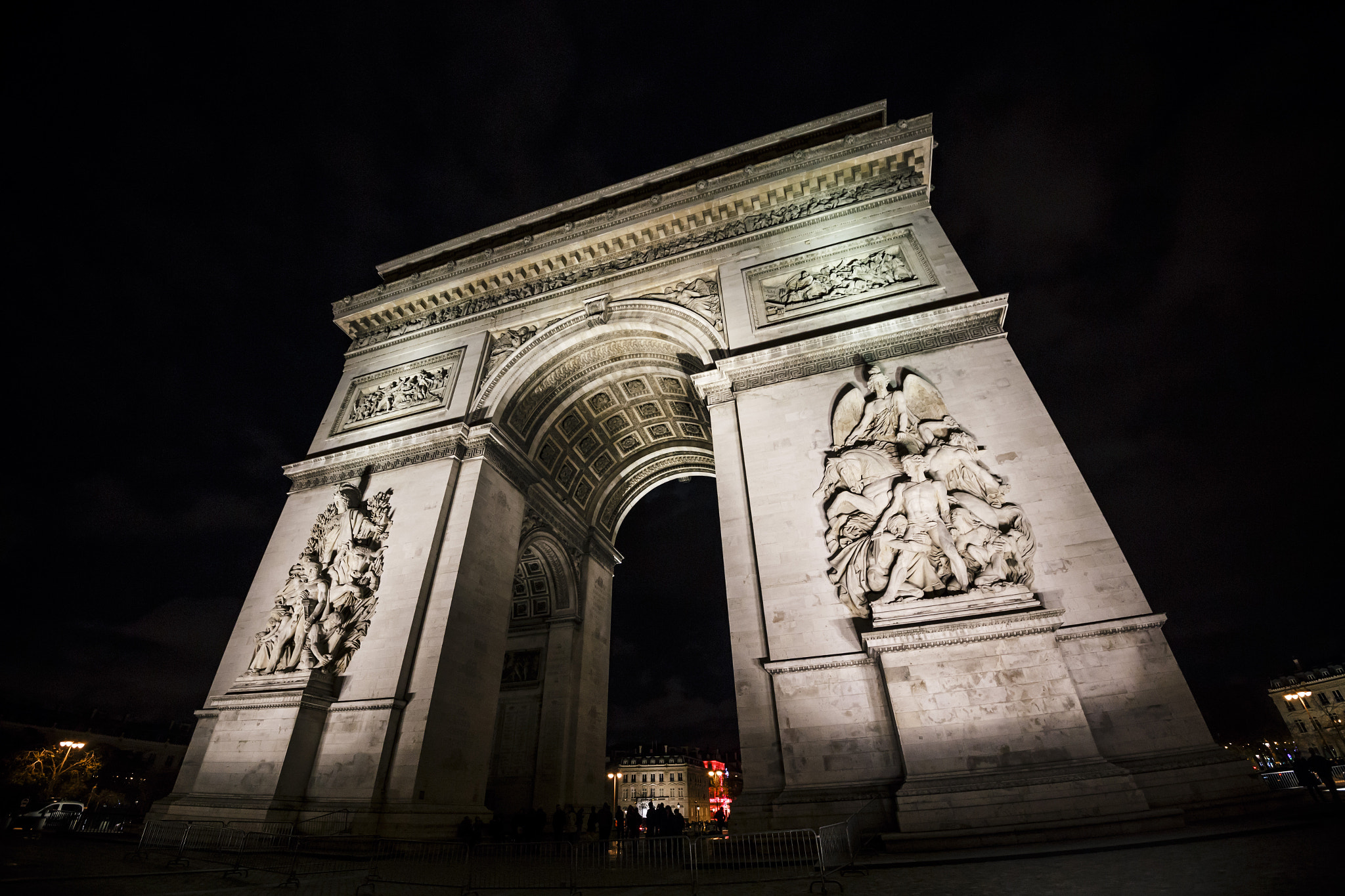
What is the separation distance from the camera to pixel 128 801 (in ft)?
154

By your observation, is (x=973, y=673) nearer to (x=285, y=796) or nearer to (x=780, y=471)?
(x=780, y=471)

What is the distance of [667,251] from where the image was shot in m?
14.3

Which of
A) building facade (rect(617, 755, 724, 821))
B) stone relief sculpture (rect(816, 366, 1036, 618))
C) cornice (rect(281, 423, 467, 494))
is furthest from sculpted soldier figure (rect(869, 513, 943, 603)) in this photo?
building facade (rect(617, 755, 724, 821))

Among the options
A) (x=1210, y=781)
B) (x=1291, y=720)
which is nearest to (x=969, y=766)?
(x=1210, y=781)

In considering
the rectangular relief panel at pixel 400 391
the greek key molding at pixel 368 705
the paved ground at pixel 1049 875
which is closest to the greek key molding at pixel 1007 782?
the paved ground at pixel 1049 875

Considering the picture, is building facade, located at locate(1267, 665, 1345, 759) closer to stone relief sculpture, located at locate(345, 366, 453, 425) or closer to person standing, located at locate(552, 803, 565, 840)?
person standing, located at locate(552, 803, 565, 840)

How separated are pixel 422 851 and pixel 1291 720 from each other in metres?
67.4

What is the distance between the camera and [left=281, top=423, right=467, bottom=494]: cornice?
13.0 meters

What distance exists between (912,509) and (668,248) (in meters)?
9.25

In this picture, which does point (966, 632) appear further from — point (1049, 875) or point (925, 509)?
point (1049, 875)

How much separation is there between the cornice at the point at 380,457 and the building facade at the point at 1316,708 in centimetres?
6173

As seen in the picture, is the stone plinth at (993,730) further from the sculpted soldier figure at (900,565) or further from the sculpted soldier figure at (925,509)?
the sculpted soldier figure at (925,509)

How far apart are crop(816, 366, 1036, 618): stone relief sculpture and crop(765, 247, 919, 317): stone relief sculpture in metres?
2.69

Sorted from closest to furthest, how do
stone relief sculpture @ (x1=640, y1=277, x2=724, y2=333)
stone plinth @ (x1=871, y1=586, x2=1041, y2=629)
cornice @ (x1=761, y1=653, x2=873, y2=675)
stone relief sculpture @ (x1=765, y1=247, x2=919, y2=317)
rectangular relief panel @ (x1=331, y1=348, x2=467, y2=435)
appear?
stone plinth @ (x1=871, y1=586, x2=1041, y2=629), cornice @ (x1=761, y1=653, x2=873, y2=675), stone relief sculpture @ (x1=765, y1=247, x2=919, y2=317), stone relief sculpture @ (x1=640, y1=277, x2=724, y2=333), rectangular relief panel @ (x1=331, y1=348, x2=467, y2=435)
